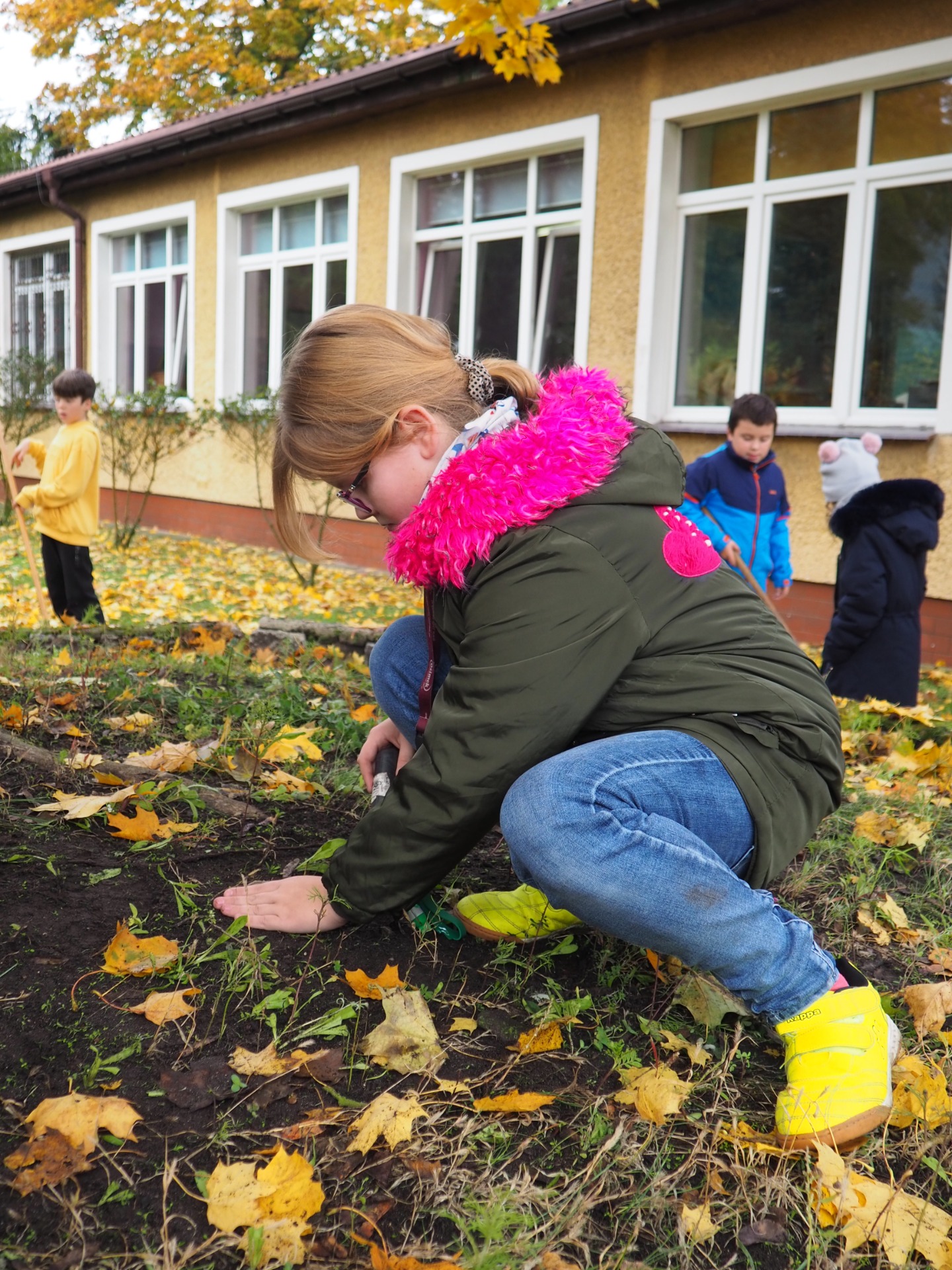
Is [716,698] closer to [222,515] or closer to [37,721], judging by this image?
[37,721]

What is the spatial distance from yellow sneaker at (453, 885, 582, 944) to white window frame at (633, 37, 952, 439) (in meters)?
5.28

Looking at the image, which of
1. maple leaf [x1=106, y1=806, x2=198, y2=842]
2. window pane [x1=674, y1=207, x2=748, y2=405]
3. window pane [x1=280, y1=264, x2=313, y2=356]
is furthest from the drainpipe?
maple leaf [x1=106, y1=806, x2=198, y2=842]

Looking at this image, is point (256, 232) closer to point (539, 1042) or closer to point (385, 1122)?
point (539, 1042)

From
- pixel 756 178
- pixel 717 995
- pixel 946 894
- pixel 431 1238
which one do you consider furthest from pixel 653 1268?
pixel 756 178

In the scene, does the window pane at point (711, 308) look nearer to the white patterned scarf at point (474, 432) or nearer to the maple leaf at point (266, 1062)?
the white patterned scarf at point (474, 432)

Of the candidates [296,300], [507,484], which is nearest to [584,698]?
[507,484]

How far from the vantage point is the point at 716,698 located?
1.80 meters

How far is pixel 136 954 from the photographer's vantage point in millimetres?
1877

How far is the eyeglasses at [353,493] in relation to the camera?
196 cm

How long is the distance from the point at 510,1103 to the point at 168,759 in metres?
1.51

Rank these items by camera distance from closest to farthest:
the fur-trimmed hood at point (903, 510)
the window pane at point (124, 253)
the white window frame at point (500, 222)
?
the fur-trimmed hood at point (903, 510), the white window frame at point (500, 222), the window pane at point (124, 253)

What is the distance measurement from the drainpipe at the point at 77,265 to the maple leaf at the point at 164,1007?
42.5ft

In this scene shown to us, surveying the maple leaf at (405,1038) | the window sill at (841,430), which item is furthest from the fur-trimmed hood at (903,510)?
the maple leaf at (405,1038)

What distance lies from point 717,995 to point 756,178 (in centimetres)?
664
